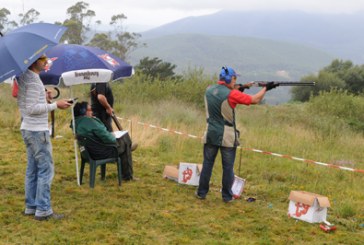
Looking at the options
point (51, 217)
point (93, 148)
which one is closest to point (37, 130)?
point (51, 217)

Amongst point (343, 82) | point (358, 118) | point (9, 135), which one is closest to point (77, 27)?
point (343, 82)

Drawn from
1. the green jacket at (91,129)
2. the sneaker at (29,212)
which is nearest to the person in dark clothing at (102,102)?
the green jacket at (91,129)

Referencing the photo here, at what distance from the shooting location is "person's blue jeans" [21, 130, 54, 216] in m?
4.84

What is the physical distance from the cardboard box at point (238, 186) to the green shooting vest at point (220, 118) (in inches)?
29.8

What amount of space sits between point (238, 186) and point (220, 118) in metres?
1.14

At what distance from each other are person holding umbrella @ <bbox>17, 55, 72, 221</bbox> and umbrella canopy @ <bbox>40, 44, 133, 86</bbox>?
100 cm

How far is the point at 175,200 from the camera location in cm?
609

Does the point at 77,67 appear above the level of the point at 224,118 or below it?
above

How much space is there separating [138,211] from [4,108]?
29.9 ft

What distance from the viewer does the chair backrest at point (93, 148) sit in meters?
6.20

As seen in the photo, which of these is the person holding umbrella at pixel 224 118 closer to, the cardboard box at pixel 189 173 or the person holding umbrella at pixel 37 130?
the cardboard box at pixel 189 173

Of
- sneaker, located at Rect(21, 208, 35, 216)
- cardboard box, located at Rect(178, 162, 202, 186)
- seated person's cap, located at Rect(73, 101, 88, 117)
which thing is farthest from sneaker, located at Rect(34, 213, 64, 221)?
cardboard box, located at Rect(178, 162, 202, 186)

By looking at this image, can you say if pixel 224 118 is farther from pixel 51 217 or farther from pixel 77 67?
pixel 51 217

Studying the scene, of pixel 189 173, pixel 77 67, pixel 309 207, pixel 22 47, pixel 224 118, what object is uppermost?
pixel 22 47
